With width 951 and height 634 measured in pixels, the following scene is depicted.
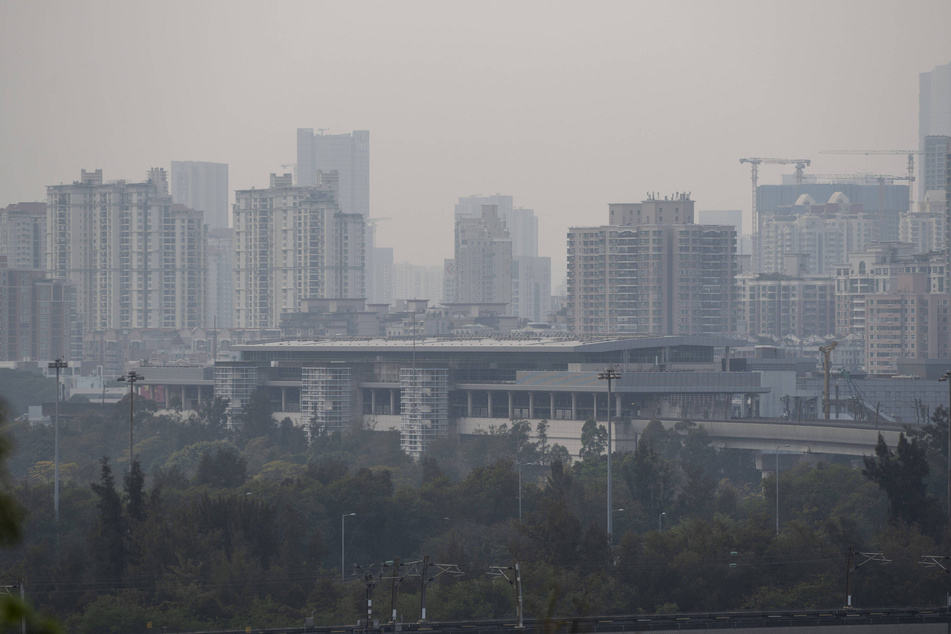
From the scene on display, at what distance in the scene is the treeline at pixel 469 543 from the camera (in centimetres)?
5397

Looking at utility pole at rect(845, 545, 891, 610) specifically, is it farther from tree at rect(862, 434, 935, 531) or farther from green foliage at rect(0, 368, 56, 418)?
green foliage at rect(0, 368, 56, 418)

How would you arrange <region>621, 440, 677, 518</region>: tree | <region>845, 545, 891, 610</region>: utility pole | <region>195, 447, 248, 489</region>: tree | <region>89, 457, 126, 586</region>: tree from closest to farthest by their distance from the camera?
<region>845, 545, 891, 610</region>: utility pole < <region>89, 457, 126, 586</region>: tree < <region>195, 447, 248, 489</region>: tree < <region>621, 440, 677, 518</region>: tree

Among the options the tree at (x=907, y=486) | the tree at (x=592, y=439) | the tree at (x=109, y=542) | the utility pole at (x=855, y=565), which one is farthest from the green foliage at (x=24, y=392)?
the utility pole at (x=855, y=565)

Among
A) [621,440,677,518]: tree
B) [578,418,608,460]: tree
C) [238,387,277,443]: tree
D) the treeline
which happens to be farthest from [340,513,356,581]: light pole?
[238,387,277,443]: tree

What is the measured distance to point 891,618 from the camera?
48750 millimetres

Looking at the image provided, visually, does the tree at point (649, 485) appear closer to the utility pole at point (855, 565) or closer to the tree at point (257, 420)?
the utility pole at point (855, 565)

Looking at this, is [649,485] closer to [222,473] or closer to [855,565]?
[855,565]

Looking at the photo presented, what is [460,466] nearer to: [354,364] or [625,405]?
[625,405]

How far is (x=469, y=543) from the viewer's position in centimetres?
6938

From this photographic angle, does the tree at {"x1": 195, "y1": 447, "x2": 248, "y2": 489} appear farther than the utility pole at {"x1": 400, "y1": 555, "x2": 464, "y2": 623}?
Yes

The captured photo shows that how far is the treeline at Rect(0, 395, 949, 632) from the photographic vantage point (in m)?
54.0

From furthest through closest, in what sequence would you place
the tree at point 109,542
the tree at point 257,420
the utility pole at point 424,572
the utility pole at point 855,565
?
the tree at point 257,420
the tree at point 109,542
the utility pole at point 855,565
the utility pole at point 424,572

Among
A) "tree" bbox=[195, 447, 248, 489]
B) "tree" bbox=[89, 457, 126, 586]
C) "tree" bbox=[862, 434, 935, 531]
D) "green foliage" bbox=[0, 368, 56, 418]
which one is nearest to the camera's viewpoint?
"tree" bbox=[89, 457, 126, 586]

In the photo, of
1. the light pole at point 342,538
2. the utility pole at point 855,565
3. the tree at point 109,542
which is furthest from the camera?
the light pole at point 342,538
